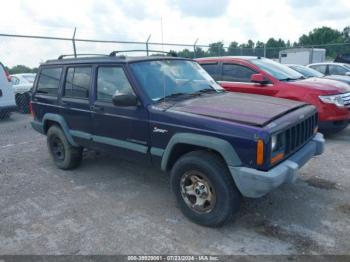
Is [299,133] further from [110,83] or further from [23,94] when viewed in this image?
[23,94]

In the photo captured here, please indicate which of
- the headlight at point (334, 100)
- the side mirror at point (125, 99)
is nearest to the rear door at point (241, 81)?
the headlight at point (334, 100)

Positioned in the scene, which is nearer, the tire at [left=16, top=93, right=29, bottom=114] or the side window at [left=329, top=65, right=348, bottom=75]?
the tire at [left=16, top=93, right=29, bottom=114]

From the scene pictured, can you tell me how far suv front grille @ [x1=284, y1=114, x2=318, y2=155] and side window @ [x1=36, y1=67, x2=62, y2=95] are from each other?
371cm

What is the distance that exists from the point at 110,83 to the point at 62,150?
183cm

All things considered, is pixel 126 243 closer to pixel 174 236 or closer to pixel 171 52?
pixel 174 236

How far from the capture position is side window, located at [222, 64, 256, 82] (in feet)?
22.7

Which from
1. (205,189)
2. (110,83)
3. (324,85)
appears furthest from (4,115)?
(324,85)

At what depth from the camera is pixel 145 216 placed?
12.3 feet

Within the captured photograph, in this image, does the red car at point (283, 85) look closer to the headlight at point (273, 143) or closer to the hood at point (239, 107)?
the hood at point (239, 107)

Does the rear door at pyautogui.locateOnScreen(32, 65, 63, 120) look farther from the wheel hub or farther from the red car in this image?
the red car

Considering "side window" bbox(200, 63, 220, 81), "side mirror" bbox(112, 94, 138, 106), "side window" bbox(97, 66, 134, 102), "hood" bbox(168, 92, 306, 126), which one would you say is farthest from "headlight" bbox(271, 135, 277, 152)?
"side window" bbox(200, 63, 220, 81)

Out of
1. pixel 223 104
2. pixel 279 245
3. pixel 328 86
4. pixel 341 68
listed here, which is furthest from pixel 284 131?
pixel 341 68

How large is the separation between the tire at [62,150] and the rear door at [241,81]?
12.0 ft

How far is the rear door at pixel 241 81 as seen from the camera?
6.65m
